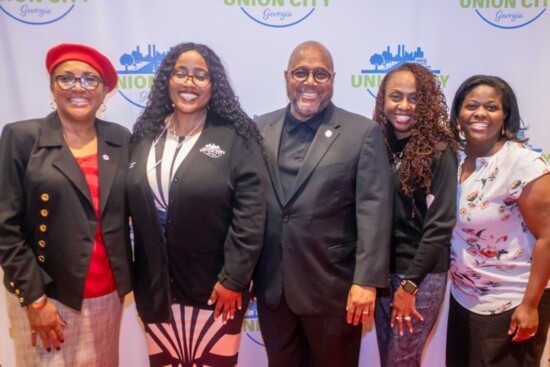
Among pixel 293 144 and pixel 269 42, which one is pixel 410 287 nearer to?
pixel 293 144

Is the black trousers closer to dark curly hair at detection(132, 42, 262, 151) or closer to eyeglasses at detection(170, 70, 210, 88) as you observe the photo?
dark curly hair at detection(132, 42, 262, 151)

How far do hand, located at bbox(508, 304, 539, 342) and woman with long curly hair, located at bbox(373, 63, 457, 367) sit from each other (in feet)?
1.05

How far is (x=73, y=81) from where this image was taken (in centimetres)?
183

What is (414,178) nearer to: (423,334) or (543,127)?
(423,334)

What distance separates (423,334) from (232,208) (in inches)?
41.8

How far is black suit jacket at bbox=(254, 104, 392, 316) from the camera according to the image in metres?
1.80

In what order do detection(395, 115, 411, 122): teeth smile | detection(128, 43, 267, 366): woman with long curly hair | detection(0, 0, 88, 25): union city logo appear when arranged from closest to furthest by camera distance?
detection(128, 43, 267, 366): woman with long curly hair
detection(395, 115, 411, 122): teeth smile
detection(0, 0, 88, 25): union city logo

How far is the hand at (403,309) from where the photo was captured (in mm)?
1895

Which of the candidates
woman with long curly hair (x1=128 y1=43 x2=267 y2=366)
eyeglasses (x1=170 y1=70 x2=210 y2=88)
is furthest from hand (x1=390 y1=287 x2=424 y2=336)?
eyeglasses (x1=170 y1=70 x2=210 y2=88)

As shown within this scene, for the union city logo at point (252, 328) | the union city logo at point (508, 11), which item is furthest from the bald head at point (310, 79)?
the union city logo at point (252, 328)

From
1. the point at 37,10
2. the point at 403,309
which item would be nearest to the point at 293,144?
the point at 403,309

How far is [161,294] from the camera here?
186 centimetres

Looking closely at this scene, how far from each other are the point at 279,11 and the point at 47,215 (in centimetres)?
Answer: 183

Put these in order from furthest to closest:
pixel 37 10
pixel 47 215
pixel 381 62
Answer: pixel 381 62
pixel 37 10
pixel 47 215
